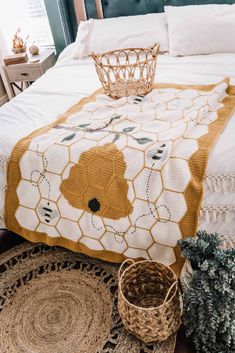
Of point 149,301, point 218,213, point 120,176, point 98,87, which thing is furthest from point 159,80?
point 149,301

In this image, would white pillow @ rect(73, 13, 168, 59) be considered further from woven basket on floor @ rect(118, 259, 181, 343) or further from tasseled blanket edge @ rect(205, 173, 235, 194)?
woven basket on floor @ rect(118, 259, 181, 343)

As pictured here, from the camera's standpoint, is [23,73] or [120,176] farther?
[23,73]

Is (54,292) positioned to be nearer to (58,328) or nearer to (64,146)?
(58,328)

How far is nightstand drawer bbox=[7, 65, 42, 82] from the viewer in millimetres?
2947

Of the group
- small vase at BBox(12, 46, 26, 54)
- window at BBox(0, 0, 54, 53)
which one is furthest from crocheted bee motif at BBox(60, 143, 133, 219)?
window at BBox(0, 0, 54, 53)

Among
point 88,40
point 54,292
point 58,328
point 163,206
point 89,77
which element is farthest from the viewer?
point 88,40

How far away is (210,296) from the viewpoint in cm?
109

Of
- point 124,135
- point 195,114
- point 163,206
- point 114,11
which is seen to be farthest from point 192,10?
point 163,206

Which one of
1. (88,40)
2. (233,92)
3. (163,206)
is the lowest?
(163,206)

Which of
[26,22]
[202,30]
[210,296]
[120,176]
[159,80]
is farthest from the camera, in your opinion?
[26,22]

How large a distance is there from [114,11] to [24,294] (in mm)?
2329

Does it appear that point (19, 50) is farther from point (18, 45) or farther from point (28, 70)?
point (28, 70)

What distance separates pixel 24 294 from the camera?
1546 millimetres

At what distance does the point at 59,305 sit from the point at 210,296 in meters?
0.72
